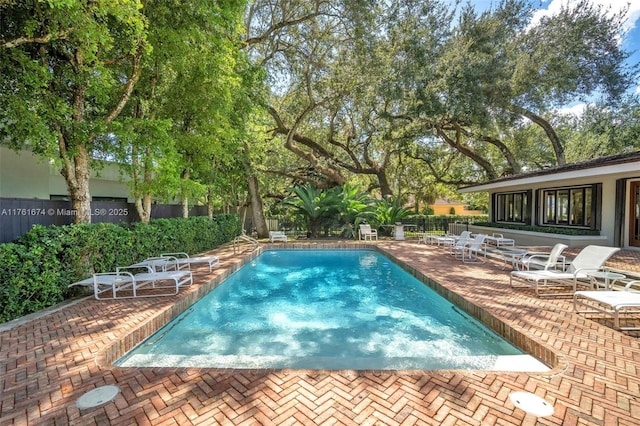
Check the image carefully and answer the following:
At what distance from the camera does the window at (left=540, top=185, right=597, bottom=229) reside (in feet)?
39.5

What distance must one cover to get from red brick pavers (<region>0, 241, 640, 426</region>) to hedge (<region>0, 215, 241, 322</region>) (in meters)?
0.76

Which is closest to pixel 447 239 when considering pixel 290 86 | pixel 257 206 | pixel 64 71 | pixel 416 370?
pixel 416 370

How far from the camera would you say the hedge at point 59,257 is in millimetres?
4906

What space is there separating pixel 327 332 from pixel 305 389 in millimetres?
2638

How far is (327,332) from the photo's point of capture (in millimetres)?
5809

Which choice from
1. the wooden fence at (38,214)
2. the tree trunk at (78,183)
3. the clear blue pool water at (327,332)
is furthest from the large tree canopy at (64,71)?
the clear blue pool water at (327,332)

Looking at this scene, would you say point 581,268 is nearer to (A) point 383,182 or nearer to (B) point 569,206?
(B) point 569,206

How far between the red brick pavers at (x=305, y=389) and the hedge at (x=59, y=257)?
2.49 ft

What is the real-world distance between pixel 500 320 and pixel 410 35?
13906 mm

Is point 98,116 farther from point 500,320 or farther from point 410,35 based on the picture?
point 410,35

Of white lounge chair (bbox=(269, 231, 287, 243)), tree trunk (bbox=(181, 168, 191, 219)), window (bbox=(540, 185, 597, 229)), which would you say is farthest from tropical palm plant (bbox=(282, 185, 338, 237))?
window (bbox=(540, 185, 597, 229))

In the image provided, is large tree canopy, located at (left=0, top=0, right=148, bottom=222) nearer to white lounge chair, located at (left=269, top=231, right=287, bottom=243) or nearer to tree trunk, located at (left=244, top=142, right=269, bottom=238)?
white lounge chair, located at (left=269, top=231, right=287, bottom=243)

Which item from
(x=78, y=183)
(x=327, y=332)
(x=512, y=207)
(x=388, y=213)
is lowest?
(x=327, y=332)

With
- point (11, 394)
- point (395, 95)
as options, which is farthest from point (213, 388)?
point (395, 95)
